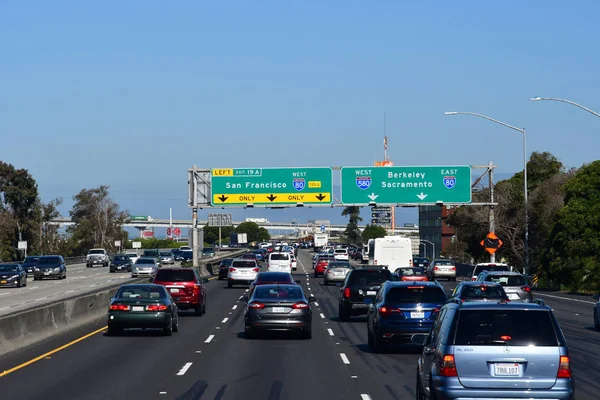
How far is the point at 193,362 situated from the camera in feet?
64.1

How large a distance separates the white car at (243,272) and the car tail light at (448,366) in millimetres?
44414

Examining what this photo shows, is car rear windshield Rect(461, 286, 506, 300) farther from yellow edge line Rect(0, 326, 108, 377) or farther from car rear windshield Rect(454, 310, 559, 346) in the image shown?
car rear windshield Rect(454, 310, 559, 346)

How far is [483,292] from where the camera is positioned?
23938 mm

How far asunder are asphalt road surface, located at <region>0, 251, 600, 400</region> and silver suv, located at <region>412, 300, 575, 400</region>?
4.18m

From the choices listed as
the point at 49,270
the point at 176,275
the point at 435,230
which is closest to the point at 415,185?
the point at 49,270

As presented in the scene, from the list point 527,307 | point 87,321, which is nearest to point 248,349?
Result: point 87,321

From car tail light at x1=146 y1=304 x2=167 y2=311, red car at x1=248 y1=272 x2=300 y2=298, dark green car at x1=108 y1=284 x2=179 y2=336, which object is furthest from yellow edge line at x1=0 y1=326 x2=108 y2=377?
red car at x1=248 y1=272 x2=300 y2=298

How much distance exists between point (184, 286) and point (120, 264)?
153 ft

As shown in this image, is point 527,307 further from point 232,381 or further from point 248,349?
point 248,349

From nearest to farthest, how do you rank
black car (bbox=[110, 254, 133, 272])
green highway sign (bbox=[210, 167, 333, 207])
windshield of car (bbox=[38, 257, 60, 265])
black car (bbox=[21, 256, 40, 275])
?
green highway sign (bbox=[210, 167, 333, 207])
windshield of car (bbox=[38, 257, 60, 265])
black car (bbox=[21, 256, 40, 275])
black car (bbox=[110, 254, 133, 272])

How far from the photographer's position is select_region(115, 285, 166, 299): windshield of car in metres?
25.5

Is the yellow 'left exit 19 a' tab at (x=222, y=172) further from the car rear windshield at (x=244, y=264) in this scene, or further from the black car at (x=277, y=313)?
the black car at (x=277, y=313)

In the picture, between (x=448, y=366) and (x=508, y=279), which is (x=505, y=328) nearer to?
(x=448, y=366)

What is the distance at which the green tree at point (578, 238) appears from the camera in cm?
5581
